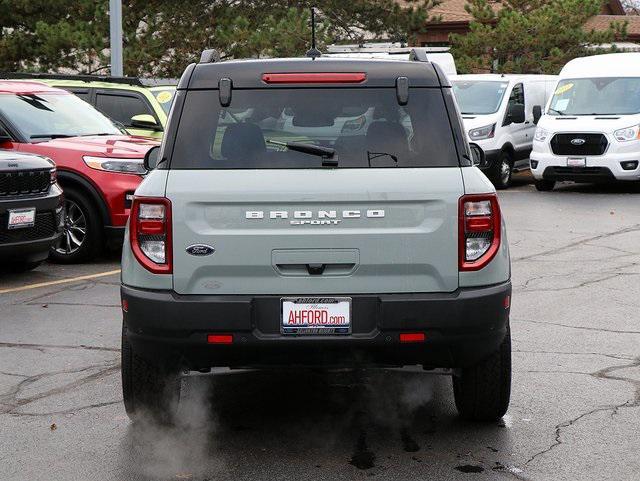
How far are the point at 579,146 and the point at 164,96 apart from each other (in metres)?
7.11

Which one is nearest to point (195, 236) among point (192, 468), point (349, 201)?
point (349, 201)

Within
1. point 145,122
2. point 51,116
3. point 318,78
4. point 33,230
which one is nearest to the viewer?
point 318,78

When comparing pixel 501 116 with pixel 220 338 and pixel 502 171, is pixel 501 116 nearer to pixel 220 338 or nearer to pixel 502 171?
pixel 502 171

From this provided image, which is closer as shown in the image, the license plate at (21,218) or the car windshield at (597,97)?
the license plate at (21,218)

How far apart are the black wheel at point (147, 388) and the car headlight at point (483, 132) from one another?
15.2 m

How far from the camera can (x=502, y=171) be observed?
20938 mm

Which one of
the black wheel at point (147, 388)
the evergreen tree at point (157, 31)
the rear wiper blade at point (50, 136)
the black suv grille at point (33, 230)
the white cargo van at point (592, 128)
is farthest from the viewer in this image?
the evergreen tree at point (157, 31)

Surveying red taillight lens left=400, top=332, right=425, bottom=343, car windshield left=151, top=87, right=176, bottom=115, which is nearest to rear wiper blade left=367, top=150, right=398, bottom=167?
red taillight lens left=400, top=332, right=425, bottom=343

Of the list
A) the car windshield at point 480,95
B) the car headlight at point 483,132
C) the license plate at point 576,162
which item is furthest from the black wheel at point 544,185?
the car windshield at point 480,95

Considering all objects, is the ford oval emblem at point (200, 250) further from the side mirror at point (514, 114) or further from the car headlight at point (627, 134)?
the side mirror at point (514, 114)

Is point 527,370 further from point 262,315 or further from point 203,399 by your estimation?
point 262,315

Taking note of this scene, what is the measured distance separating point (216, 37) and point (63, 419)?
23.8 m

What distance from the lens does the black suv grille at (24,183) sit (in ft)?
34.2

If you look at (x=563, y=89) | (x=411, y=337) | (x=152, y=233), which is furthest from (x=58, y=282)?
(x=563, y=89)
